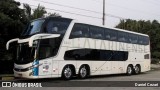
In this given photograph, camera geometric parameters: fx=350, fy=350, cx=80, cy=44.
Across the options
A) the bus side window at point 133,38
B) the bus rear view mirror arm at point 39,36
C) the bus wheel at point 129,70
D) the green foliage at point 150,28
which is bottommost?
the bus wheel at point 129,70

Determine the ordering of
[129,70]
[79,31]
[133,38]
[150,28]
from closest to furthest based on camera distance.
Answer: [79,31] < [129,70] < [133,38] < [150,28]

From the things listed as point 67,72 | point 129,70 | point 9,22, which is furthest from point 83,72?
point 129,70

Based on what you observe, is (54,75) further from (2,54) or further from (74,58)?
(2,54)

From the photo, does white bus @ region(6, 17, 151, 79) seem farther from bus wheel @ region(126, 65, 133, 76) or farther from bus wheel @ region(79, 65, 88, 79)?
bus wheel @ region(126, 65, 133, 76)

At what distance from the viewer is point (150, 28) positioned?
71.5 metres

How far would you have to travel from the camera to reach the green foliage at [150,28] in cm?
6669

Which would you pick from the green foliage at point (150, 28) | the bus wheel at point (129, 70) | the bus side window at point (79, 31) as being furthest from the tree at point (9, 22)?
the green foliage at point (150, 28)

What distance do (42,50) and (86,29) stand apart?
4.28 m

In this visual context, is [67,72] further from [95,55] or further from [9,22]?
[9,22]

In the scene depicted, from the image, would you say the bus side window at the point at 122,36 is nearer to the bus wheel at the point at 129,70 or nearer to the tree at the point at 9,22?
the bus wheel at the point at 129,70

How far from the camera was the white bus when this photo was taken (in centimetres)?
2027

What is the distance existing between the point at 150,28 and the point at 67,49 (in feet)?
170

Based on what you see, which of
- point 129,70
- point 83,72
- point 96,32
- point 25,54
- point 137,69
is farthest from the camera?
point 137,69

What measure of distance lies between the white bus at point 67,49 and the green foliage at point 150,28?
39.4 m
